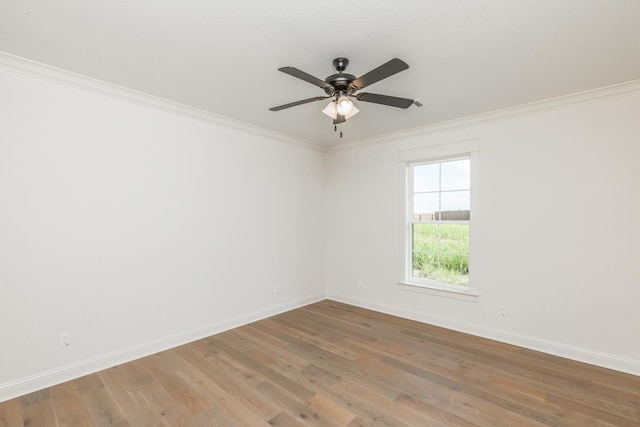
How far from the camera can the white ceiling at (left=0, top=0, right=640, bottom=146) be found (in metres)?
1.83

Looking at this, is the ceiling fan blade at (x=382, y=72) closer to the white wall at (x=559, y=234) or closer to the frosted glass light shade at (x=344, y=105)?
the frosted glass light shade at (x=344, y=105)

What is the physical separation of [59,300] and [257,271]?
2117 mm

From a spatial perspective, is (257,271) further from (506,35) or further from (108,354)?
(506,35)

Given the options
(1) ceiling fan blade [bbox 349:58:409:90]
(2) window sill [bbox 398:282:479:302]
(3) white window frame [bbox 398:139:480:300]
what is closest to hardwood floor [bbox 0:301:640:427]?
(2) window sill [bbox 398:282:479:302]

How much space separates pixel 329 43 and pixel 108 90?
86.4 inches

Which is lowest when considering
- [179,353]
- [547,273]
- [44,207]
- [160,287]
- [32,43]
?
[179,353]

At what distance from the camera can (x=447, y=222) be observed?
13.3ft

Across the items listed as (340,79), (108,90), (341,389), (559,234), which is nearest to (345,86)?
(340,79)

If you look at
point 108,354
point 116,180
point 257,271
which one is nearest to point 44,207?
point 116,180

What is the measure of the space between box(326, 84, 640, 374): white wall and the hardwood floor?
1.06ft

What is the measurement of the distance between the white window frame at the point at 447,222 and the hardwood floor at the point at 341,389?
2.16 ft

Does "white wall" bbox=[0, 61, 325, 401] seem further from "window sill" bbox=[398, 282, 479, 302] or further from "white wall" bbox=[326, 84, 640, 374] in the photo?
"white wall" bbox=[326, 84, 640, 374]

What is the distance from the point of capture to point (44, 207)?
8.48 feet

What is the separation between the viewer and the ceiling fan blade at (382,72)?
1889mm
